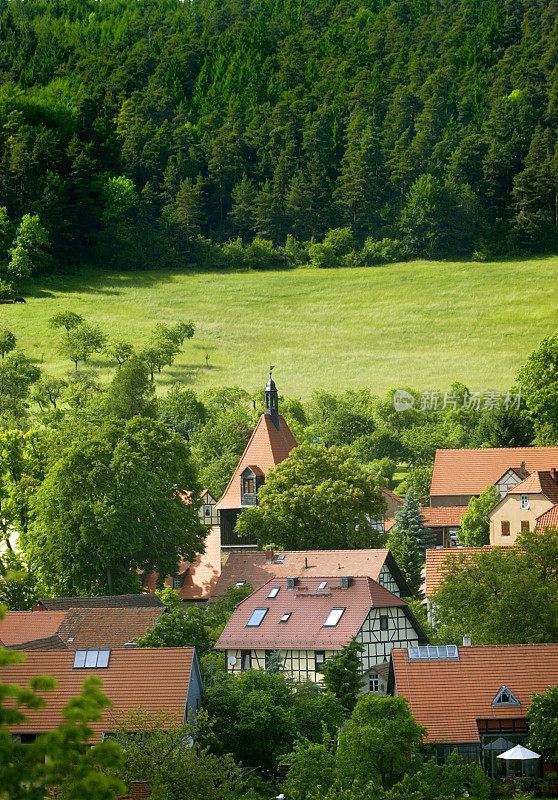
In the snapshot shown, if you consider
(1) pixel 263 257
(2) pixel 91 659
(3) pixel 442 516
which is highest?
(1) pixel 263 257

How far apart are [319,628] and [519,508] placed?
21.6 m

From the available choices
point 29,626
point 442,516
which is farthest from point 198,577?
point 29,626

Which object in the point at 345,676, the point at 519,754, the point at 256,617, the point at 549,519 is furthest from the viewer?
the point at 549,519

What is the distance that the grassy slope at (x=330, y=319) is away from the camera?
408 feet

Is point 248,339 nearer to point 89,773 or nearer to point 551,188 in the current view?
point 551,188

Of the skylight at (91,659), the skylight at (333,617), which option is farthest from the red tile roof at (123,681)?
the skylight at (333,617)

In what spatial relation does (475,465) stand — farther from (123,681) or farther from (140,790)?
(140,790)

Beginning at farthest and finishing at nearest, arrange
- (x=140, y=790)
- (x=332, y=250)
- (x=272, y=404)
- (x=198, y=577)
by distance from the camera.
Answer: (x=332, y=250), (x=272, y=404), (x=198, y=577), (x=140, y=790)

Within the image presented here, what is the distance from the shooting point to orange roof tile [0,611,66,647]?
46531 millimetres

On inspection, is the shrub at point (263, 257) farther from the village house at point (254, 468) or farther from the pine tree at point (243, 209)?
the village house at point (254, 468)

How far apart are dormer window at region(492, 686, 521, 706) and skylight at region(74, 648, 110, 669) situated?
36.1 feet

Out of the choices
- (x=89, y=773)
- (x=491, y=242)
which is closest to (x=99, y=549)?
(x=89, y=773)

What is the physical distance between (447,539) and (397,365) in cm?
5180

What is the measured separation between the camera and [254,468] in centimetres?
7306
